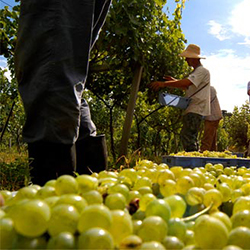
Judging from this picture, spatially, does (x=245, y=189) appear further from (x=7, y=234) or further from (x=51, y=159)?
(x=51, y=159)

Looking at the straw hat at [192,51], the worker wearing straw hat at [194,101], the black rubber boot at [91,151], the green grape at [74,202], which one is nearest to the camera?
the green grape at [74,202]

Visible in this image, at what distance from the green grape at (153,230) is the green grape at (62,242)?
0.12 metres

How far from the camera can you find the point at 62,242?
1.57 ft

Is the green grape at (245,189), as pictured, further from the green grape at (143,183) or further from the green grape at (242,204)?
the green grape at (143,183)

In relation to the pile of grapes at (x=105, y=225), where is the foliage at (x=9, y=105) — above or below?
above

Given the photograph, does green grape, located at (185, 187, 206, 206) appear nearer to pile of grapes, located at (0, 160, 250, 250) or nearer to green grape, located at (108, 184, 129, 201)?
pile of grapes, located at (0, 160, 250, 250)

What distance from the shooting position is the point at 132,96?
5.16 metres

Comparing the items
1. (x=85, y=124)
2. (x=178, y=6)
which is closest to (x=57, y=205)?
(x=85, y=124)

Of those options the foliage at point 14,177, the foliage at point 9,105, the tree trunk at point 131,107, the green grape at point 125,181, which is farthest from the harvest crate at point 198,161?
the foliage at point 9,105

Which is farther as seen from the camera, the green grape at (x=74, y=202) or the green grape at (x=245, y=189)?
the green grape at (x=245, y=189)

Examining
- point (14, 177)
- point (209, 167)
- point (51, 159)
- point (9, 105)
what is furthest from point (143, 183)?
point (9, 105)

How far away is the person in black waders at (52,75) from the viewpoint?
1607 mm

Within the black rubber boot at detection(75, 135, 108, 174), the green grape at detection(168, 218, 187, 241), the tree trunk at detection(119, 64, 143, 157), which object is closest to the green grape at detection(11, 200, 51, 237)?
the green grape at detection(168, 218, 187, 241)

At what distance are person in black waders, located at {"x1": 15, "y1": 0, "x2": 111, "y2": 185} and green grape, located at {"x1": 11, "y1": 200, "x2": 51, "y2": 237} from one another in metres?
1.09
